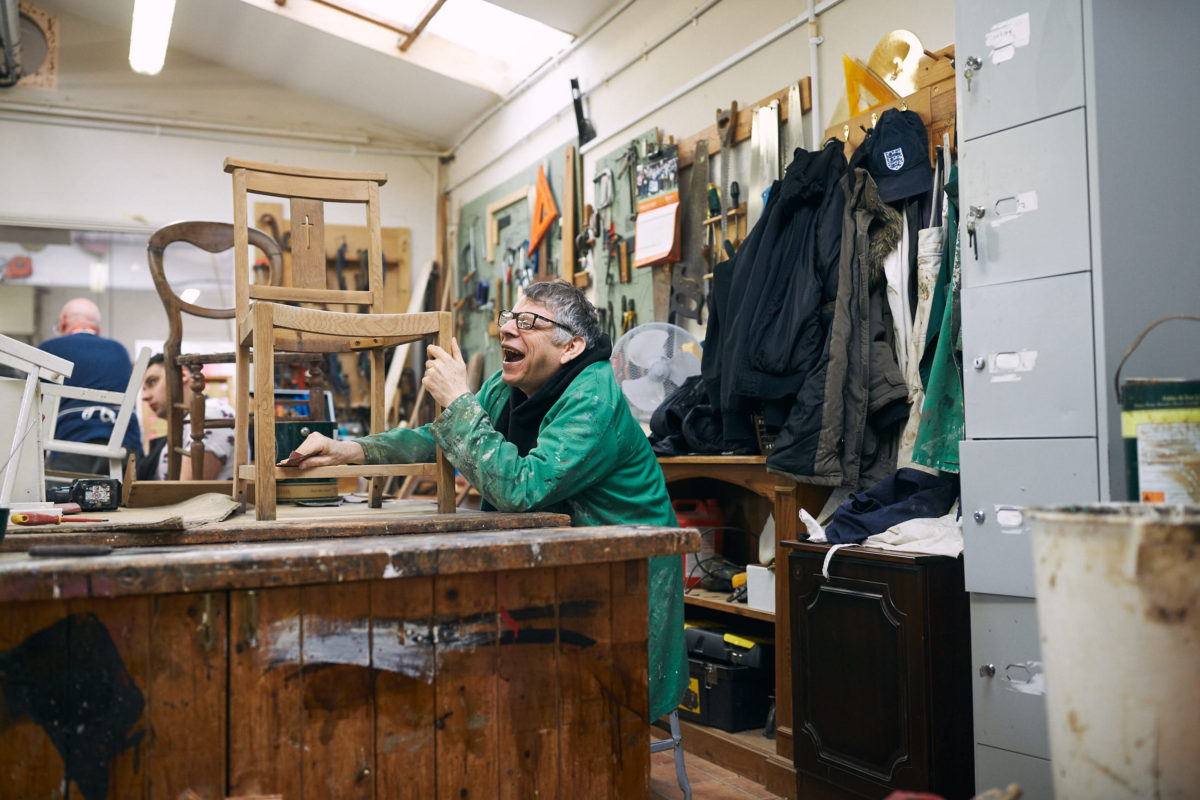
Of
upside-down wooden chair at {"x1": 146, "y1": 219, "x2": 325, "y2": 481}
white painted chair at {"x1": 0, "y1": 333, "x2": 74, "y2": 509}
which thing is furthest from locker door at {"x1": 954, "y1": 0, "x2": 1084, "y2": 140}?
upside-down wooden chair at {"x1": 146, "y1": 219, "x2": 325, "y2": 481}

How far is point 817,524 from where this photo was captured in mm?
2875

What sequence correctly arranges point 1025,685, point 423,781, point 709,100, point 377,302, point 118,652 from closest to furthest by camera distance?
point 118,652, point 423,781, point 1025,685, point 377,302, point 709,100

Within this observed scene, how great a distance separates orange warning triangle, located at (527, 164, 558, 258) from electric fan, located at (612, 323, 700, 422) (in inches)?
80.9

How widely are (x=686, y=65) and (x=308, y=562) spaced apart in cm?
383

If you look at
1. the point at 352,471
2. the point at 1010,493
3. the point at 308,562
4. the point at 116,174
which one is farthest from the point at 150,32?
the point at 1010,493

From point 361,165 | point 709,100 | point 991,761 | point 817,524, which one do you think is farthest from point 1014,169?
point 361,165

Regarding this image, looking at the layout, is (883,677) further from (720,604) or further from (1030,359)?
(720,604)

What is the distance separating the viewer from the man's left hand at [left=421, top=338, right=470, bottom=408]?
2.12 m

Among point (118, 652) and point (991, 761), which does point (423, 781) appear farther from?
point (991, 761)

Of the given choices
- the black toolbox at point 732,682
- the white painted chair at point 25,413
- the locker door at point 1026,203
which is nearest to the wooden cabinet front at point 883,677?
the black toolbox at point 732,682

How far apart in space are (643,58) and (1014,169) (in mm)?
3117

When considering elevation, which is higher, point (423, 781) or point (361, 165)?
point (361, 165)

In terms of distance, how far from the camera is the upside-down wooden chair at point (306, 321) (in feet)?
6.68

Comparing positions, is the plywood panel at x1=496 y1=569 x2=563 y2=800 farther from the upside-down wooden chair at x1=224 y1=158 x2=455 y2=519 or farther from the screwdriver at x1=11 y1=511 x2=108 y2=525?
the screwdriver at x1=11 y1=511 x2=108 y2=525
